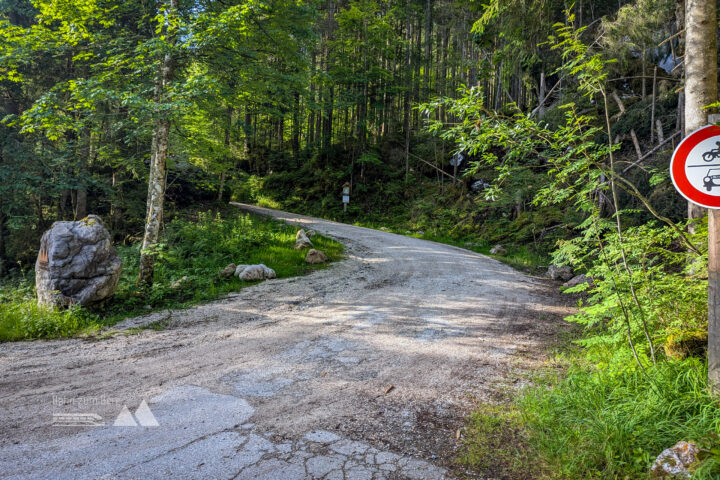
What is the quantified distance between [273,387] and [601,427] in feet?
9.27

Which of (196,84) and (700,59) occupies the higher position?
(196,84)

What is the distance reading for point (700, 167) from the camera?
2594mm

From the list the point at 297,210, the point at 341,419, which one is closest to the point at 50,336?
the point at 341,419

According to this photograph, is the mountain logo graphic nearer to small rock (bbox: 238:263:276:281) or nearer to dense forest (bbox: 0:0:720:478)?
dense forest (bbox: 0:0:720:478)

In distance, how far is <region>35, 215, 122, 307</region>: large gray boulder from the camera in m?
6.27

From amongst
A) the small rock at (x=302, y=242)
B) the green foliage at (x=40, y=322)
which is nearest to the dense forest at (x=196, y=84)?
the green foliage at (x=40, y=322)

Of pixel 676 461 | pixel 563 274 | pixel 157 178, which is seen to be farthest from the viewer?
pixel 563 274

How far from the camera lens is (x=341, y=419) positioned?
3.10 meters

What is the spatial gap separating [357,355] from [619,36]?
29.7ft

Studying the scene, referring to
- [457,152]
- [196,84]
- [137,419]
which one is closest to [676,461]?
[457,152]

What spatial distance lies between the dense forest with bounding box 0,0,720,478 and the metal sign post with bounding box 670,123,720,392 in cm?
39

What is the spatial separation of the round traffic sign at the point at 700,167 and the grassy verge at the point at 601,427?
56.4 inches

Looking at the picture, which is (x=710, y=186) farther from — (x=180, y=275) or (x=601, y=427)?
(x=180, y=275)

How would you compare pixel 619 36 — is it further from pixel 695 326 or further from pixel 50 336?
pixel 50 336
